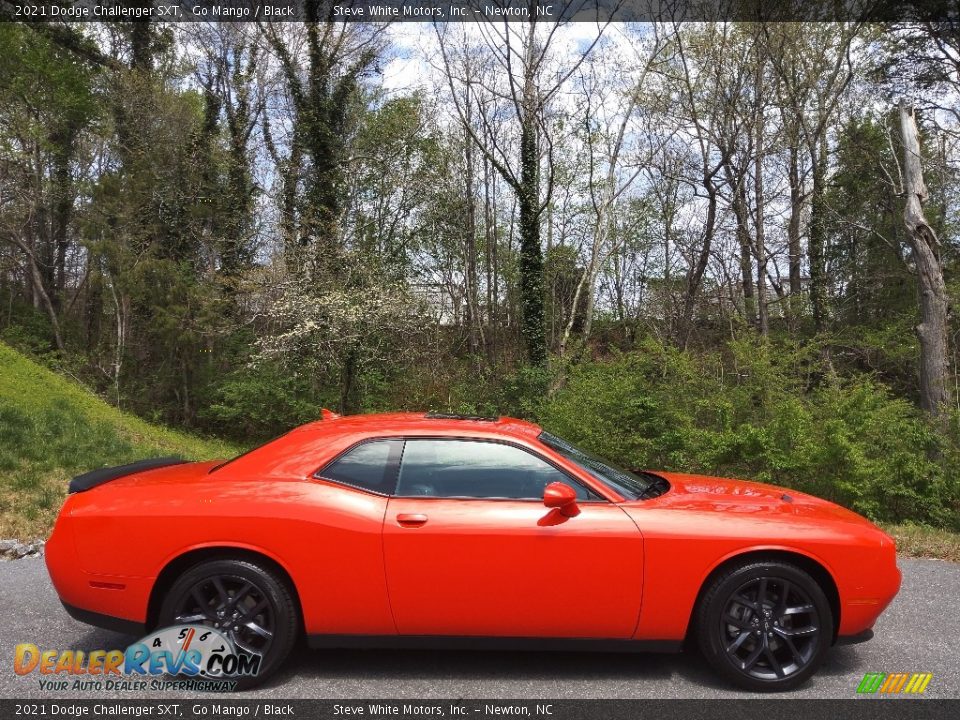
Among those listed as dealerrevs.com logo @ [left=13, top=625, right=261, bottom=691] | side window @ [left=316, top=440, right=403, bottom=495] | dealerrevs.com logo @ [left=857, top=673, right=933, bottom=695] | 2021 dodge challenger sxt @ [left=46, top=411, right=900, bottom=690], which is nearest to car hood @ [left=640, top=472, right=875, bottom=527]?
2021 dodge challenger sxt @ [left=46, top=411, right=900, bottom=690]

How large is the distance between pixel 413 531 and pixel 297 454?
0.86 metres

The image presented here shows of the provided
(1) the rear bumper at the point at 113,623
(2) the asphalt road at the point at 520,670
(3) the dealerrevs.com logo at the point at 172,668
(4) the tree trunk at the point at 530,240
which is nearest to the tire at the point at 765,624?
(2) the asphalt road at the point at 520,670

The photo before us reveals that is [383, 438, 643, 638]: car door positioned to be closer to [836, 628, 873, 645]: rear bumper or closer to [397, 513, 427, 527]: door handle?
[397, 513, 427, 527]: door handle

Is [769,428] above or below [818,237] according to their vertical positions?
below

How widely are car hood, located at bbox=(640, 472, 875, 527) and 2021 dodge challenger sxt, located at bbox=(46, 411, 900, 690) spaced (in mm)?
90

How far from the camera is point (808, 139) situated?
2125 cm

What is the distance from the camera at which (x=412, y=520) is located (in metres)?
3.42

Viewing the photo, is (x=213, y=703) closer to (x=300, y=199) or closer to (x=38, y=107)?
(x=300, y=199)

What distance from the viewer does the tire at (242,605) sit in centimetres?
340

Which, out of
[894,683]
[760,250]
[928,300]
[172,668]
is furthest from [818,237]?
[172,668]

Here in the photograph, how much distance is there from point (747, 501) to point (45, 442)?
10.3 m

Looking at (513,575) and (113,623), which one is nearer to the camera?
(513,575)

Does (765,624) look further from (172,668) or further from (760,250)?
(760,250)

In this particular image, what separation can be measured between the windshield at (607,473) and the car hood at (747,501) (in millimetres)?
140
